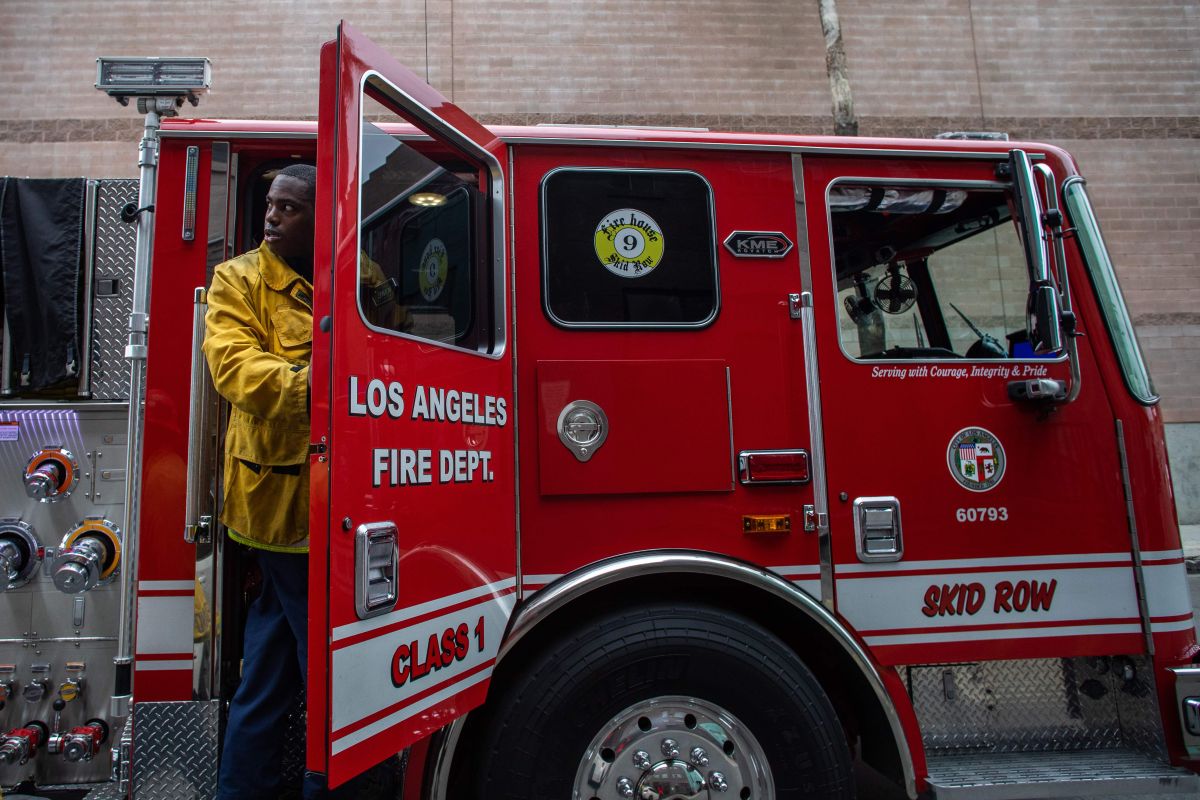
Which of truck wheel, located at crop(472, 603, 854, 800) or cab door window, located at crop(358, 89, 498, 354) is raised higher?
cab door window, located at crop(358, 89, 498, 354)

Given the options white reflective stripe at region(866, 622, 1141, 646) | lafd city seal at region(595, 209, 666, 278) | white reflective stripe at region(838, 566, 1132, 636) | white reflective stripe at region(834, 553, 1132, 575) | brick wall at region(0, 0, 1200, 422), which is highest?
brick wall at region(0, 0, 1200, 422)

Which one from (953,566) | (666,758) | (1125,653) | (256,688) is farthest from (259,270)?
(1125,653)

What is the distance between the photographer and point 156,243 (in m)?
2.54

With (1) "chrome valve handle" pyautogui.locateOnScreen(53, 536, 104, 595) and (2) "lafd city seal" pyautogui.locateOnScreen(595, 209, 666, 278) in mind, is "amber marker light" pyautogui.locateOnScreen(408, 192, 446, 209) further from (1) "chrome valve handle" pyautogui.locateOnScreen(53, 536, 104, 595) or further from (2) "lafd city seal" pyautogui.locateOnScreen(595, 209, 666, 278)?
(1) "chrome valve handle" pyautogui.locateOnScreen(53, 536, 104, 595)

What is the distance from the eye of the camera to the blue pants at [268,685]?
2.34m

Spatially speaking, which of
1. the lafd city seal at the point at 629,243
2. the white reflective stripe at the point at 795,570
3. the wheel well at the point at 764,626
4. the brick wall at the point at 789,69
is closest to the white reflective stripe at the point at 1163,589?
the wheel well at the point at 764,626

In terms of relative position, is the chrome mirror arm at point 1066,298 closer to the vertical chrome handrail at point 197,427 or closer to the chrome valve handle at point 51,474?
the vertical chrome handrail at point 197,427

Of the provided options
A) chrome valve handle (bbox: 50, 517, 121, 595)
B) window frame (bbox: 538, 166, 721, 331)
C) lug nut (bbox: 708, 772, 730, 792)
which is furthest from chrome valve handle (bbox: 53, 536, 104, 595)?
lug nut (bbox: 708, 772, 730, 792)

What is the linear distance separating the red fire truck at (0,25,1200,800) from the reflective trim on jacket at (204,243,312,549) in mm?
218

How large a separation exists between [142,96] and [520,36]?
890cm

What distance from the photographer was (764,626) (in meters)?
2.63

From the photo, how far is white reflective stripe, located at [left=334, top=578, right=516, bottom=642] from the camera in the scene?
5.77 ft

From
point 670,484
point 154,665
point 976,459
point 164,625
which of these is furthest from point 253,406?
point 976,459

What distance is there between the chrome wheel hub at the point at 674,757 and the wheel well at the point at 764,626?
343mm
